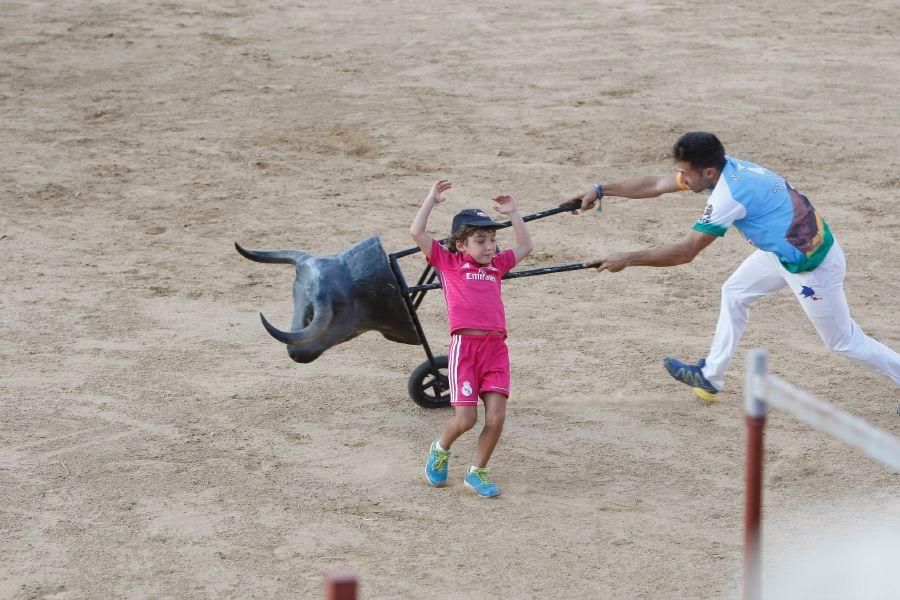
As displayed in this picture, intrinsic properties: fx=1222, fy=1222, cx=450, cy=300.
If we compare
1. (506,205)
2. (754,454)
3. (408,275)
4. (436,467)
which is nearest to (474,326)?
(506,205)

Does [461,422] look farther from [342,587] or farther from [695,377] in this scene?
[342,587]

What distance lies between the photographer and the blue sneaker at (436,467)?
262 inches

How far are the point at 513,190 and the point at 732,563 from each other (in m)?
6.00

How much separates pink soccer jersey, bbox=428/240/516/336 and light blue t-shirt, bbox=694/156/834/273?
1.24 m

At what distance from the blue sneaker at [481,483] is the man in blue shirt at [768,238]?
1.29 meters

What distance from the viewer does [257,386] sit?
7973 mm

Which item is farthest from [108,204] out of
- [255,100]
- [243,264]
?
[255,100]

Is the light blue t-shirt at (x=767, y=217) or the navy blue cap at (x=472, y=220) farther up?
the navy blue cap at (x=472, y=220)

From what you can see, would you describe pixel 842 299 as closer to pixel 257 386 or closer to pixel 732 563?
pixel 732 563

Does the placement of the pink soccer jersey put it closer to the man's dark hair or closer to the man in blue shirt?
Result: the man in blue shirt

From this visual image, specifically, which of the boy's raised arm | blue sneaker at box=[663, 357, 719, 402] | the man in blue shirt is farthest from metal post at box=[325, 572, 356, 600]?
blue sneaker at box=[663, 357, 719, 402]

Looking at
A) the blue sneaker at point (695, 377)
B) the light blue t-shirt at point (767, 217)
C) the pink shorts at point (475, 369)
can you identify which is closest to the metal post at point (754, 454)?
the pink shorts at point (475, 369)

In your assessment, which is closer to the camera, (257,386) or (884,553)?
(884,553)

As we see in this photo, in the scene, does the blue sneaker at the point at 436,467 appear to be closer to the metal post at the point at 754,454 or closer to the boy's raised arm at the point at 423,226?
the boy's raised arm at the point at 423,226
